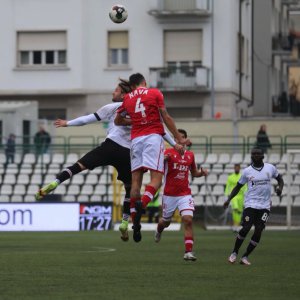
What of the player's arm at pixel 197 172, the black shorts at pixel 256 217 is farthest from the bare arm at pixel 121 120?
the black shorts at pixel 256 217

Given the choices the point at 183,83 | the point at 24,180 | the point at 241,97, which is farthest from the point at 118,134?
the point at 241,97

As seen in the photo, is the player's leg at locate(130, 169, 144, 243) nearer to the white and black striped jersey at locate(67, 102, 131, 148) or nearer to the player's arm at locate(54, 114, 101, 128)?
the white and black striped jersey at locate(67, 102, 131, 148)

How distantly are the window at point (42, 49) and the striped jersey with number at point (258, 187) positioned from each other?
117 feet

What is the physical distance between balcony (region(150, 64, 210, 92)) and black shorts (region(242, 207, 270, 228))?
3404 centimetres

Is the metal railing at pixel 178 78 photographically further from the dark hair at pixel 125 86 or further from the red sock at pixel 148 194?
the red sock at pixel 148 194

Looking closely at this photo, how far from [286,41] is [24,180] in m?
26.4

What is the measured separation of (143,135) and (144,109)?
1.29 ft

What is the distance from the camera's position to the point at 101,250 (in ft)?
74.6

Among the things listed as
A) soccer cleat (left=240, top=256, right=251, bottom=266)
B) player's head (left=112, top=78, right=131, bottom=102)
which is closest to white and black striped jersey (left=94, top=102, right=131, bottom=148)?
Result: player's head (left=112, top=78, right=131, bottom=102)

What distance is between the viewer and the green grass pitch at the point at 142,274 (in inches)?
520

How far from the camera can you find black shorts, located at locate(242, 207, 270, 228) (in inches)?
739

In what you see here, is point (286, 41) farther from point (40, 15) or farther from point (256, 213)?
point (256, 213)

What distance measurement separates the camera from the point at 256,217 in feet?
61.9

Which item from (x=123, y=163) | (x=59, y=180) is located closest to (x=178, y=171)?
(x=123, y=163)
